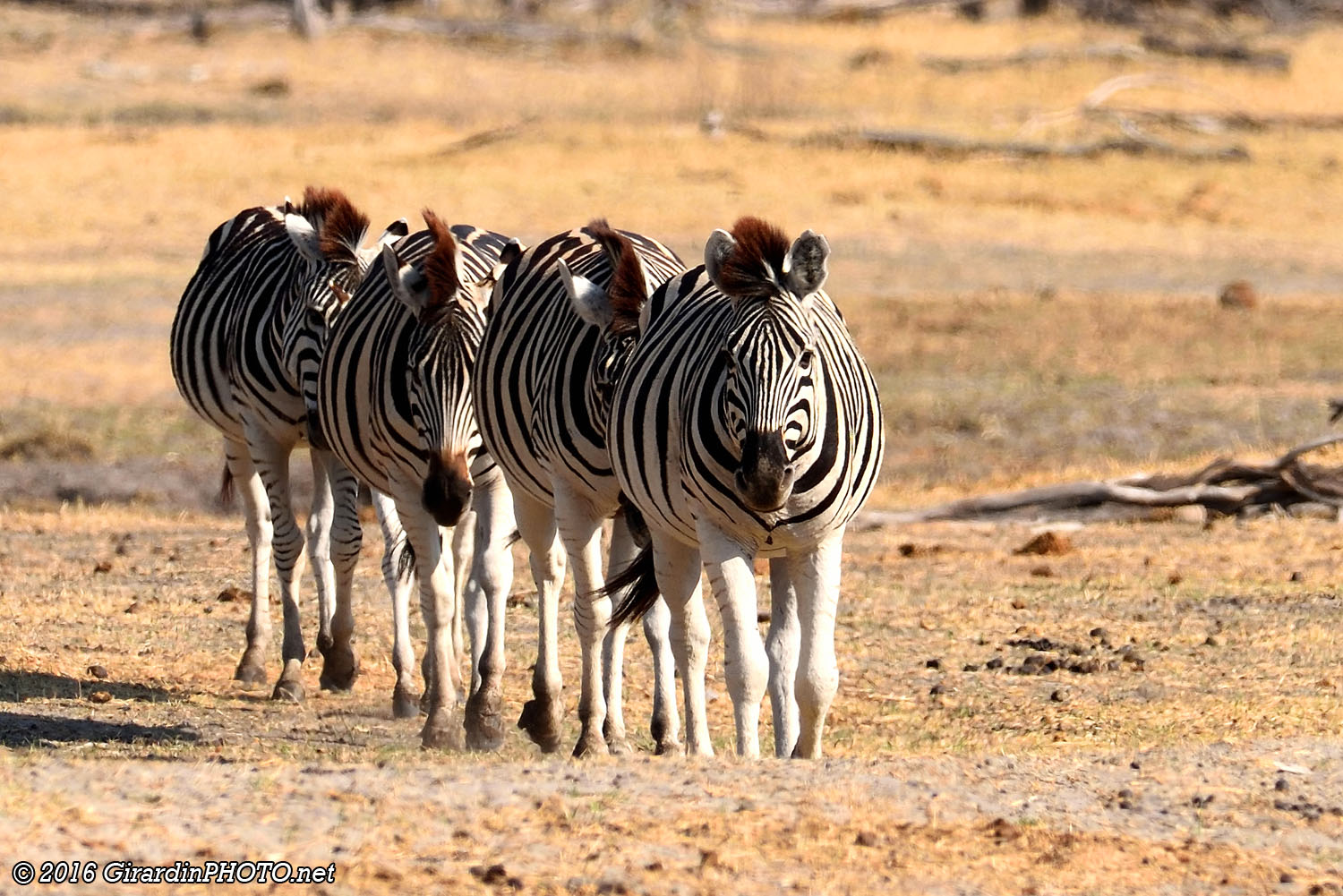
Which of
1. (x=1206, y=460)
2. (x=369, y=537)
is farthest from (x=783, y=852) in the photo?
(x=1206, y=460)

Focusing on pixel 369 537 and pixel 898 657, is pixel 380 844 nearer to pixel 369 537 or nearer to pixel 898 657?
pixel 898 657

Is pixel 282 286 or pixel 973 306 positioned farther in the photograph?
pixel 973 306

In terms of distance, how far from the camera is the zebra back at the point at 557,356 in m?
6.63

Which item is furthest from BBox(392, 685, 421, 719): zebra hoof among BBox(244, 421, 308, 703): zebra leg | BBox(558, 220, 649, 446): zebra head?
BBox(558, 220, 649, 446): zebra head

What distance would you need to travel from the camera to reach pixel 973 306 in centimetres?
2002

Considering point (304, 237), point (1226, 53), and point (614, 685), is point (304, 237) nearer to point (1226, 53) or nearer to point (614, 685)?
point (614, 685)

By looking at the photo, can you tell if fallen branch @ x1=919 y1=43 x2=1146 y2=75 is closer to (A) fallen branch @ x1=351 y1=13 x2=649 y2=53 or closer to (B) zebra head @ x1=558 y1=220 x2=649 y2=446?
(A) fallen branch @ x1=351 y1=13 x2=649 y2=53

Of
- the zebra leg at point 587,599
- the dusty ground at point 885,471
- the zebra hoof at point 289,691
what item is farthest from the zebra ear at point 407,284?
the zebra hoof at point 289,691

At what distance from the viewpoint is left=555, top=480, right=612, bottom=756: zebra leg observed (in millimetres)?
6930

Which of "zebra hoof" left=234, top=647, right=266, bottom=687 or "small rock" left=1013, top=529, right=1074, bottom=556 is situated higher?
"zebra hoof" left=234, top=647, right=266, bottom=687

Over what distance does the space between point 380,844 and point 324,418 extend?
339cm

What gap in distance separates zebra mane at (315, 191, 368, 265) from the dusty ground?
1858 millimetres

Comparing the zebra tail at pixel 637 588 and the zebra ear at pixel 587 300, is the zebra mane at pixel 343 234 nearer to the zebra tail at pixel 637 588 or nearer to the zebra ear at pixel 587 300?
the zebra ear at pixel 587 300

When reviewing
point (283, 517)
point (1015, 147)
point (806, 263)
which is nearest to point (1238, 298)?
point (1015, 147)
